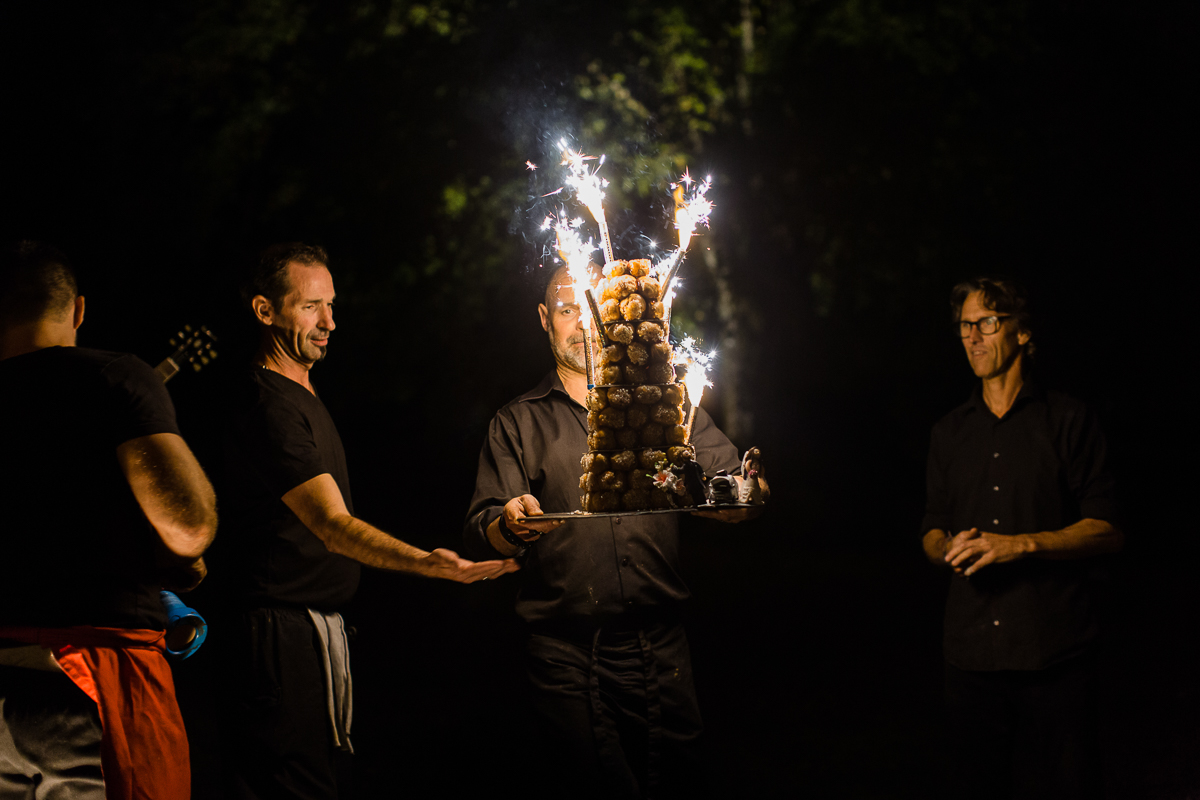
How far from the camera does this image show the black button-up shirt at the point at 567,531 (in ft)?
12.2

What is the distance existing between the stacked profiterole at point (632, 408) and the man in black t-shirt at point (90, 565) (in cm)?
139

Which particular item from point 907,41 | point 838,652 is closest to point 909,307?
point 907,41

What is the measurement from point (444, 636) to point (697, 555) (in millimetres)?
5597

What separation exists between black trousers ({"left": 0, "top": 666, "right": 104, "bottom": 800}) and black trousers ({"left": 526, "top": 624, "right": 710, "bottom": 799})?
1627 mm

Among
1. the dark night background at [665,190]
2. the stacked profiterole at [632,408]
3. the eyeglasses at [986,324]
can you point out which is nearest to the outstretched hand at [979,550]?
the eyeglasses at [986,324]

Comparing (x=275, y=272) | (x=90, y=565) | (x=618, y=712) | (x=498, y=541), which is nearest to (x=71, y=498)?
(x=90, y=565)

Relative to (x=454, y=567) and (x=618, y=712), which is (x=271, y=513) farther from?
(x=618, y=712)

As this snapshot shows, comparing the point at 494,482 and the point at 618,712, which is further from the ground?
the point at 494,482

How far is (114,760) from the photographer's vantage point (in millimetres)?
2992

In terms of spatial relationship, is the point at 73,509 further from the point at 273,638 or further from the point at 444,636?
the point at 444,636

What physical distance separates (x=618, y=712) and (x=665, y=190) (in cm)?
964

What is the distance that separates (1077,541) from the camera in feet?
12.9

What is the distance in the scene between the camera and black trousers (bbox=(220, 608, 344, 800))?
3.36 meters

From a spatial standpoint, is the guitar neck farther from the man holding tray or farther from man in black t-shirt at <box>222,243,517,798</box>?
the man holding tray
